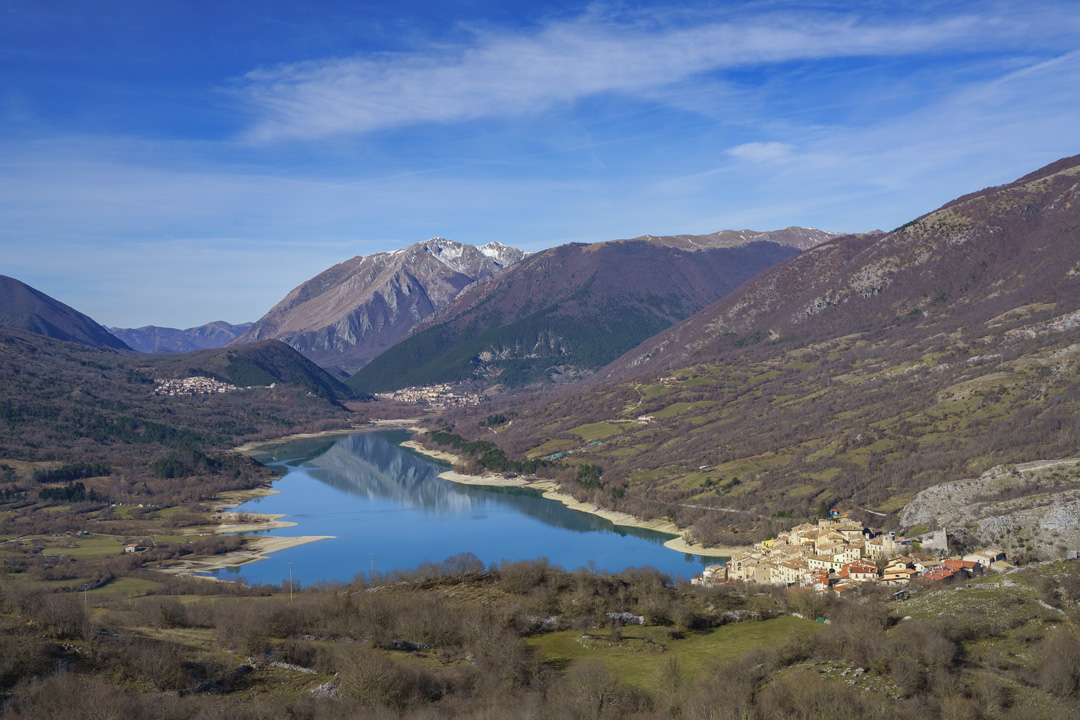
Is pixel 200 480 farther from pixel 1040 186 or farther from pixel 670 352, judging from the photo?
pixel 1040 186

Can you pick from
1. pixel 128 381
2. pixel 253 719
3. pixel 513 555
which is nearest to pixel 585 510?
pixel 513 555

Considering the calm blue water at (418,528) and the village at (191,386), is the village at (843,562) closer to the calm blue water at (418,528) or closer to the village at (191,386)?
the calm blue water at (418,528)

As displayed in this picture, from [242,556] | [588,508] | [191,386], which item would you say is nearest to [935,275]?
[588,508]

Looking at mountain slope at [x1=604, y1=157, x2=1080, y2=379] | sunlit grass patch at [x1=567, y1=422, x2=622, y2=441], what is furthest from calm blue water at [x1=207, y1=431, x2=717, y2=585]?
mountain slope at [x1=604, y1=157, x2=1080, y2=379]

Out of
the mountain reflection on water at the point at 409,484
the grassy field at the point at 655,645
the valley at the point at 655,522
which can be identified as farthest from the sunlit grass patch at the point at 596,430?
the grassy field at the point at 655,645

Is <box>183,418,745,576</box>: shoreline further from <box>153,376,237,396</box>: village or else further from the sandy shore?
<box>153,376,237,396</box>: village

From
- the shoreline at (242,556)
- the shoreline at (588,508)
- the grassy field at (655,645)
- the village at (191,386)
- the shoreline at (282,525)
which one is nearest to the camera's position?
the grassy field at (655,645)
